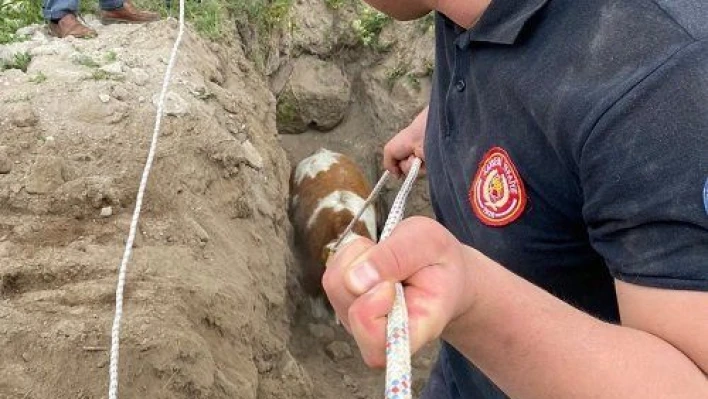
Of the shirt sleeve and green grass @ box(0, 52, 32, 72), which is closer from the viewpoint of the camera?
the shirt sleeve

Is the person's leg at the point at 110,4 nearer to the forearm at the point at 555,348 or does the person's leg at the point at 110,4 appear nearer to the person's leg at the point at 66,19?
the person's leg at the point at 66,19

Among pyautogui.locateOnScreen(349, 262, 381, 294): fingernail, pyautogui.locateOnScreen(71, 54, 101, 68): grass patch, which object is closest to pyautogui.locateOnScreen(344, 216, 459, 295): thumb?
pyautogui.locateOnScreen(349, 262, 381, 294): fingernail

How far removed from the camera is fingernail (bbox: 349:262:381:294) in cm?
89

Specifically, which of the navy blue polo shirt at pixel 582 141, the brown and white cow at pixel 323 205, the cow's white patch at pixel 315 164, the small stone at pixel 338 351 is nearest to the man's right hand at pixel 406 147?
the navy blue polo shirt at pixel 582 141

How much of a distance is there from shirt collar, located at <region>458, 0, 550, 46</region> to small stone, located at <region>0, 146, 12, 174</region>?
6.35 feet

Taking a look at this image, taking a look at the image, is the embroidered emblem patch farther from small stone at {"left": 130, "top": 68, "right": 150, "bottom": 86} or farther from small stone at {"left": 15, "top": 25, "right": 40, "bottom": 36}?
small stone at {"left": 15, "top": 25, "right": 40, "bottom": 36}

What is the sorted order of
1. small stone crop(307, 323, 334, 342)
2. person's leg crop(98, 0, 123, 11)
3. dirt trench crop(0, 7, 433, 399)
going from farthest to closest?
small stone crop(307, 323, 334, 342), person's leg crop(98, 0, 123, 11), dirt trench crop(0, 7, 433, 399)

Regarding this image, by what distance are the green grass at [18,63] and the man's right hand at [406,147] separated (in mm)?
1909

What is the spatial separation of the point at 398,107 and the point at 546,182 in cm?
466

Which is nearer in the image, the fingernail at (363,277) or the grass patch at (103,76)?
the fingernail at (363,277)

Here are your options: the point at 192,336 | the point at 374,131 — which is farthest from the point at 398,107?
the point at 192,336

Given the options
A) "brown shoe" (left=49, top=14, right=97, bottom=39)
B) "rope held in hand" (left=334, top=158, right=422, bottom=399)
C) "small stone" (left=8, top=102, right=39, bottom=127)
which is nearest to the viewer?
"rope held in hand" (left=334, top=158, right=422, bottom=399)

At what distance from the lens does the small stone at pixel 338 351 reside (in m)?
4.61

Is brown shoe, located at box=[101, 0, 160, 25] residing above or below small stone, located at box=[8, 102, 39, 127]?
below
